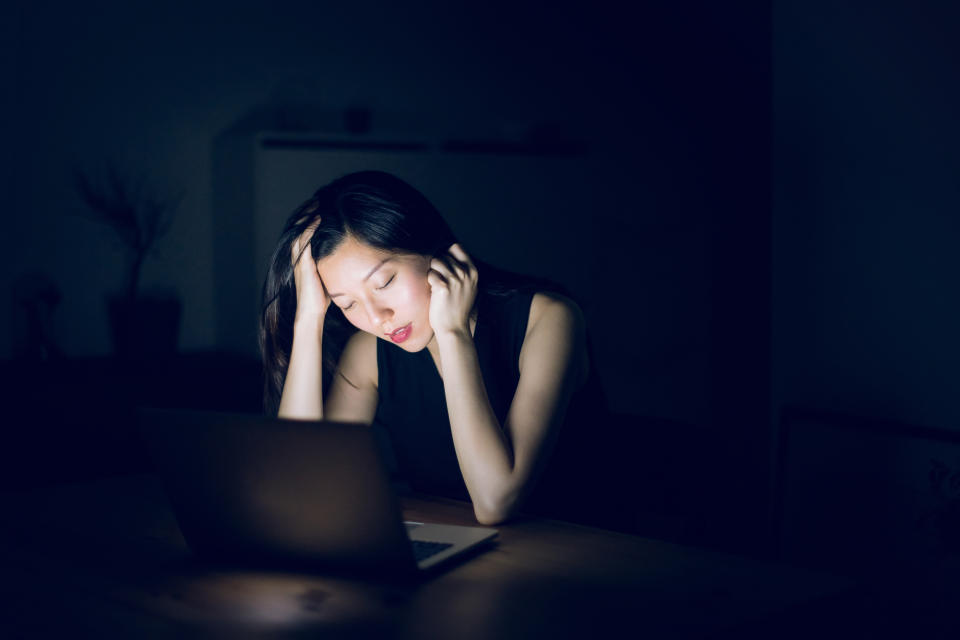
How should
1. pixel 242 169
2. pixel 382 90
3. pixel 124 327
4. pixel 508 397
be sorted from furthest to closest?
A: pixel 382 90
pixel 242 169
pixel 124 327
pixel 508 397

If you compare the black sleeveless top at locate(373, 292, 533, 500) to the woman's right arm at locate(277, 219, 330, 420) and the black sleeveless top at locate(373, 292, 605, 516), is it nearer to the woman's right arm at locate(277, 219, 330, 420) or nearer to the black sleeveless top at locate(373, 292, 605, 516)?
the black sleeveless top at locate(373, 292, 605, 516)

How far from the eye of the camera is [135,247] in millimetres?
3461

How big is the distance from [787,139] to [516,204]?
127 centimetres

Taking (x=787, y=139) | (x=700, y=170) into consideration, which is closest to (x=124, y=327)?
(x=787, y=139)

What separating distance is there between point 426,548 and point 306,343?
74cm

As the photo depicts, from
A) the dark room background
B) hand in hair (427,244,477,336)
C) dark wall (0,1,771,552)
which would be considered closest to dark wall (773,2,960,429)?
the dark room background

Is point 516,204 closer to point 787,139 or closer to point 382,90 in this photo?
point 382,90

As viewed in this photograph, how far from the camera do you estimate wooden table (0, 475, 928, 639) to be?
3.82 feet

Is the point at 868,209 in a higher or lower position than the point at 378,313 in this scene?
higher

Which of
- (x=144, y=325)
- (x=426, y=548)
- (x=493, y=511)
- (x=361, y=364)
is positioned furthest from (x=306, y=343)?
(x=144, y=325)

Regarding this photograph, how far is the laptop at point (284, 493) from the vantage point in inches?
49.0

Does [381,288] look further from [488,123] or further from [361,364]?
[488,123]

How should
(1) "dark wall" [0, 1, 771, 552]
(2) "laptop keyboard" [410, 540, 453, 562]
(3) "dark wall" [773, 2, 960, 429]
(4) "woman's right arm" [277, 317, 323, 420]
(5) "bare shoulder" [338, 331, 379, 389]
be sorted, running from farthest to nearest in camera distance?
(1) "dark wall" [0, 1, 771, 552] < (3) "dark wall" [773, 2, 960, 429] < (5) "bare shoulder" [338, 331, 379, 389] < (4) "woman's right arm" [277, 317, 323, 420] < (2) "laptop keyboard" [410, 540, 453, 562]

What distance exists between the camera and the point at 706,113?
5.14 m
